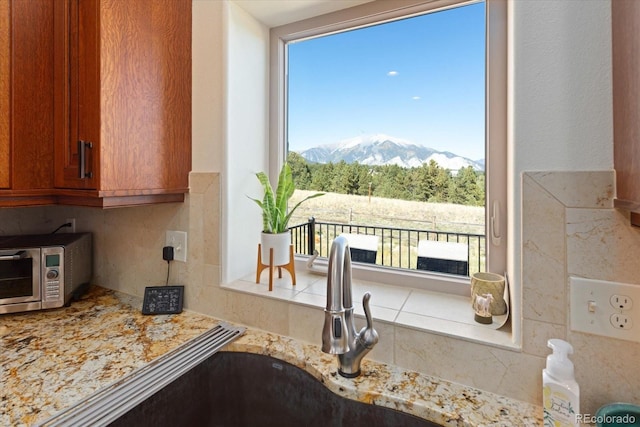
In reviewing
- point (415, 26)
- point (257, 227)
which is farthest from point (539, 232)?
point (257, 227)

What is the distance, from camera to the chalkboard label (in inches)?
47.8

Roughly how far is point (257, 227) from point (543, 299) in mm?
1061

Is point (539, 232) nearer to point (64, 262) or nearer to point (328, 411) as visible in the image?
point (328, 411)

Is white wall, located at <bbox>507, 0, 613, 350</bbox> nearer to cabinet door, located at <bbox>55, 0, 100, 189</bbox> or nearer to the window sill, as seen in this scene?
the window sill

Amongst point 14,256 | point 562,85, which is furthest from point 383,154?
point 14,256

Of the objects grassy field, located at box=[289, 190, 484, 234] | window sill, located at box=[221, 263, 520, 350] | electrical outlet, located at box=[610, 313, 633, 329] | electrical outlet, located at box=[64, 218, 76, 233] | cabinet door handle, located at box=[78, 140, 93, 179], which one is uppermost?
cabinet door handle, located at box=[78, 140, 93, 179]

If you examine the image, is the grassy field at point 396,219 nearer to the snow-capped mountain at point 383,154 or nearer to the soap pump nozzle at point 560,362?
the snow-capped mountain at point 383,154

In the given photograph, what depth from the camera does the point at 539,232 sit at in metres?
0.74

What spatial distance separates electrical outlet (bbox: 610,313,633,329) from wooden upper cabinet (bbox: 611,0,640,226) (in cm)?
21

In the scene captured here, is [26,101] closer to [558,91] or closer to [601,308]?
[558,91]

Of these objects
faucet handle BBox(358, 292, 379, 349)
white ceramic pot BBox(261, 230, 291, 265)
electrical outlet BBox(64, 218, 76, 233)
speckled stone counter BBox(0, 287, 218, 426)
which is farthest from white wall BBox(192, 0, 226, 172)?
electrical outlet BBox(64, 218, 76, 233)

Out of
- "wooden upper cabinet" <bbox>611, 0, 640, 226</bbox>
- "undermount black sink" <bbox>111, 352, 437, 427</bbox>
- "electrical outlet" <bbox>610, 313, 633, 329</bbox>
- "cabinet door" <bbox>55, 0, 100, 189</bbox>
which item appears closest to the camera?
"wooden upper cabinet" <bbox>611, 0, 640, 226</bbox>

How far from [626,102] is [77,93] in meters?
1.49

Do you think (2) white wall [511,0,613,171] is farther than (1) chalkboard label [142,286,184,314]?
No
